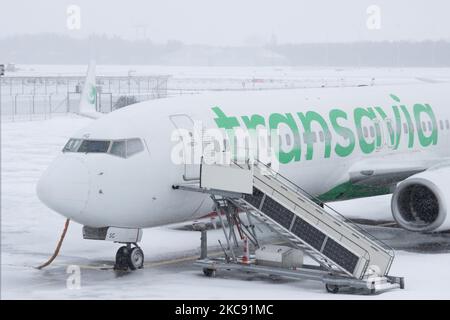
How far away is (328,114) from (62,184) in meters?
8.42

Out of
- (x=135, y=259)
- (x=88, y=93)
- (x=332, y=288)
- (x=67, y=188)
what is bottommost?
(x=332, y=288)

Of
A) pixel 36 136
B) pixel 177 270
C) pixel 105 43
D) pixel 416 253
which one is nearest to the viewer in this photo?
pixel 177 270

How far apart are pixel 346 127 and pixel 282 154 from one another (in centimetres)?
299

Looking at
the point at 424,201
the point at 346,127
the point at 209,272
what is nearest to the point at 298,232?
the point at 209,272

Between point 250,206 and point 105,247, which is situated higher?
point 250,206

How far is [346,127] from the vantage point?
85.3 feet

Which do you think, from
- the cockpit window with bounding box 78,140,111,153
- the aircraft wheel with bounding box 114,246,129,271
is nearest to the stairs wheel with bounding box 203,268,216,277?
the aircraft wheel with bounding box 114,246,129,271

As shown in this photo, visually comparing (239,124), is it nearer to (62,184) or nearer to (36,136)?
(62,184)

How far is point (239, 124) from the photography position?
2297 cm

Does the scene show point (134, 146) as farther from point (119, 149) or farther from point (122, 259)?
point (122, 259)

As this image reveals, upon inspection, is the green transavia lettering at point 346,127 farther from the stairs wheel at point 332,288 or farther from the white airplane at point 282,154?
the stairs wheel at point 332,288

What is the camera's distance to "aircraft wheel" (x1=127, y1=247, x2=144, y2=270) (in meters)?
21.3

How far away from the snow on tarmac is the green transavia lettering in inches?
107
